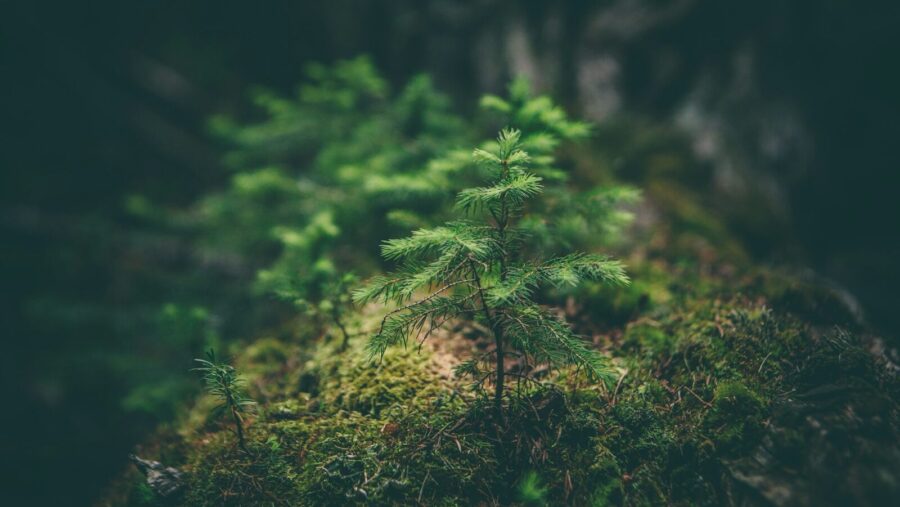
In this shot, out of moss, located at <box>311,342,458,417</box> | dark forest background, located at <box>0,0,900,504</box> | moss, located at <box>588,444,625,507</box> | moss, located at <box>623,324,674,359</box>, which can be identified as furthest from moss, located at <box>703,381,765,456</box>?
dark forest background, located at <box>0,0,900,504</box>

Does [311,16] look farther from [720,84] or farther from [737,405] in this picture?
[737,405]

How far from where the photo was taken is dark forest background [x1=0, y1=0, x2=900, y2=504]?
5277mm

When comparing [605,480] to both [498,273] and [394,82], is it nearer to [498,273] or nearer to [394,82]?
[498,273]

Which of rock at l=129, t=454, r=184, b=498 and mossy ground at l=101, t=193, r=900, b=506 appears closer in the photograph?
mossy ground at l=101, t=193, r=900, b=506

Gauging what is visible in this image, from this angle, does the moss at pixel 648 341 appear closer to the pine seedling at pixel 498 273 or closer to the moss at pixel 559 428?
the moss at pixel 559 428

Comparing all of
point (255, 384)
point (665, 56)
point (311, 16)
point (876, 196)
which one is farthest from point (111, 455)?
point (876, 196)

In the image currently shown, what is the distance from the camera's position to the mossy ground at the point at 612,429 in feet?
7.55

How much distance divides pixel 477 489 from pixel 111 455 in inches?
177

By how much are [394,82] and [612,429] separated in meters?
6.01

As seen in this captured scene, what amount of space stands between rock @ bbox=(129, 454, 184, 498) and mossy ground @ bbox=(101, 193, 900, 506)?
0.07 meters

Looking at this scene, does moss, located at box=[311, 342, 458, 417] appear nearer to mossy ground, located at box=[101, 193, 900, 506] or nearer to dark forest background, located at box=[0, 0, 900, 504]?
mossy ground, located at box=[101, 193, 900, 506]

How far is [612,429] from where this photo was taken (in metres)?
2.62

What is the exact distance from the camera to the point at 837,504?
206cm

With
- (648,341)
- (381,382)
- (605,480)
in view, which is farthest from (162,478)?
(648,341)
